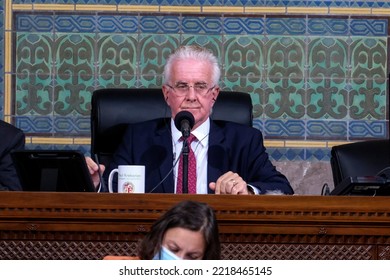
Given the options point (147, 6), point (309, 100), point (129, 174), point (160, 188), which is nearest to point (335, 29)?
point (309, 100)

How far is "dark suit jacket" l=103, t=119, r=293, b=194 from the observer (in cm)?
486

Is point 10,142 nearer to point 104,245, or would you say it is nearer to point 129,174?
point 129,174

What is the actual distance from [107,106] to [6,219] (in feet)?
3.76

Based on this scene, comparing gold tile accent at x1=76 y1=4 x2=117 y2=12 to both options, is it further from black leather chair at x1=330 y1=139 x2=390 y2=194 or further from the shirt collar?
black leather chair at x1=330 y1=139 x2=390 y2=194

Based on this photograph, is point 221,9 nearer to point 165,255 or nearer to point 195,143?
point 195,143

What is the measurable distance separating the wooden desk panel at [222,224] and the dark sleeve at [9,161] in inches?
37.5

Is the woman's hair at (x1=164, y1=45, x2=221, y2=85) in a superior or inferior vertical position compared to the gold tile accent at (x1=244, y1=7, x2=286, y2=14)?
inferior

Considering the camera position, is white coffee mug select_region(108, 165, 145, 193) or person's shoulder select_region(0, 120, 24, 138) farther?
person's shoulder select_region(0, 120, 24, 138)

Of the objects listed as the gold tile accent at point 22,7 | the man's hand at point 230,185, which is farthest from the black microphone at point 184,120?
the gold tile accent at point 22,7

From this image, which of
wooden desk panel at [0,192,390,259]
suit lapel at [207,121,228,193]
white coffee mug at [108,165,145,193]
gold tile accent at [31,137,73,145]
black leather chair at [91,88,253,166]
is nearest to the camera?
wooden desk panel at [0,192,390,259]

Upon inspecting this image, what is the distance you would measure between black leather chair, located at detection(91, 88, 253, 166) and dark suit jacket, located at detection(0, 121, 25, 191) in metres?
0.30

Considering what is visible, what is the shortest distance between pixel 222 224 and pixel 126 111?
4.01 ft

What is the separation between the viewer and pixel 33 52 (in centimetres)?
633

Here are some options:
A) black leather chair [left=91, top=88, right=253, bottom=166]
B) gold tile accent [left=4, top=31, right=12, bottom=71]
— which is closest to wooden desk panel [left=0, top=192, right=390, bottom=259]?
black leather chair [left=91, top=88, right=253, bottom=166]
